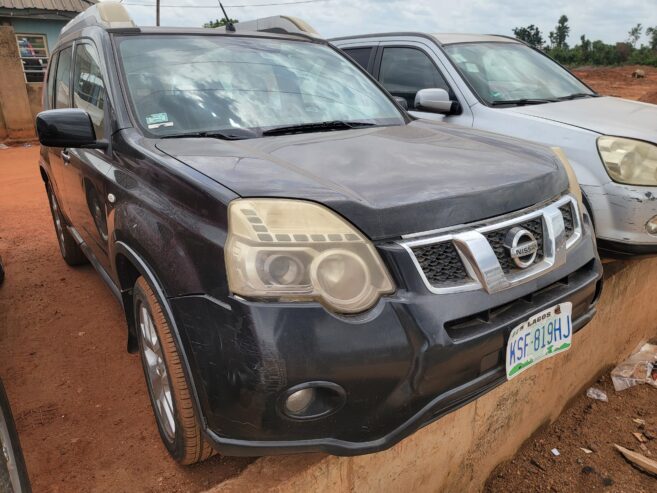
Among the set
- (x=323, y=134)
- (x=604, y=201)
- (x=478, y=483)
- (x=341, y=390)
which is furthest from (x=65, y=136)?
(x=604, y=201)

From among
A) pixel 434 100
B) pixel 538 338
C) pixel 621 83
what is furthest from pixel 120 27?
pixel 621 83

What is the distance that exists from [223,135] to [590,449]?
8.62 ft

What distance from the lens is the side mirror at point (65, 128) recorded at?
2297mm

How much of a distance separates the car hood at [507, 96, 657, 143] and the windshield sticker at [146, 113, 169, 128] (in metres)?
2.63

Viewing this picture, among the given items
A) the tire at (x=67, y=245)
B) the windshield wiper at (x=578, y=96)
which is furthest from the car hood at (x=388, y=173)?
the tire at (x=67, y=245)

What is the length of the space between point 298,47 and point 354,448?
2.45 m

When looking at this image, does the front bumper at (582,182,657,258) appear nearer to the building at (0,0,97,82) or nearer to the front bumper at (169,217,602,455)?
the front bumper at (169,217,602,455)

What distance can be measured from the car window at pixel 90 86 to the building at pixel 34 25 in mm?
13911

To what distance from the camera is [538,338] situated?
6.34 ft

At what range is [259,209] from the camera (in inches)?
62.7

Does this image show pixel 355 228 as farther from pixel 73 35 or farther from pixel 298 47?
pixel 73 35

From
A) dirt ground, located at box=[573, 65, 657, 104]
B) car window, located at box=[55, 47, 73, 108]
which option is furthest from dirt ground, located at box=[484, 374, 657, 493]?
dirt ground, located at box=[573, 65, 657, 104]

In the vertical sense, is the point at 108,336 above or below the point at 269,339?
below

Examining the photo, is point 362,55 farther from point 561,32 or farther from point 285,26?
point 561,32
